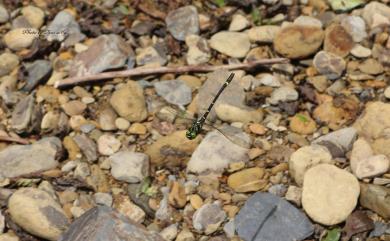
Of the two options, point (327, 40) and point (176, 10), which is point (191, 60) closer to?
point (176, 10)

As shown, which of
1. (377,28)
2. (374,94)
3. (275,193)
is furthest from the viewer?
(377,28)

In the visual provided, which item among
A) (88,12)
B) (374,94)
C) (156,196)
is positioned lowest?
→ (156,196)

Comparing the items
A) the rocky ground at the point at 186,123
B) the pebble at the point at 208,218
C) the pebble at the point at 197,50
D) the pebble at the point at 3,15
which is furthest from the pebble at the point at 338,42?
the pebble at the point at 3,15

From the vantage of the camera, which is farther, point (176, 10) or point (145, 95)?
point (176, 10)

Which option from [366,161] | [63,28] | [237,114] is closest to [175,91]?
[237,114]

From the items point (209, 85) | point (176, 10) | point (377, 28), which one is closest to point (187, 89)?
point (209, 85)

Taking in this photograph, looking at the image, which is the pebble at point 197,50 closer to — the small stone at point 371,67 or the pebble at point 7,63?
the small stone at point 371,67
